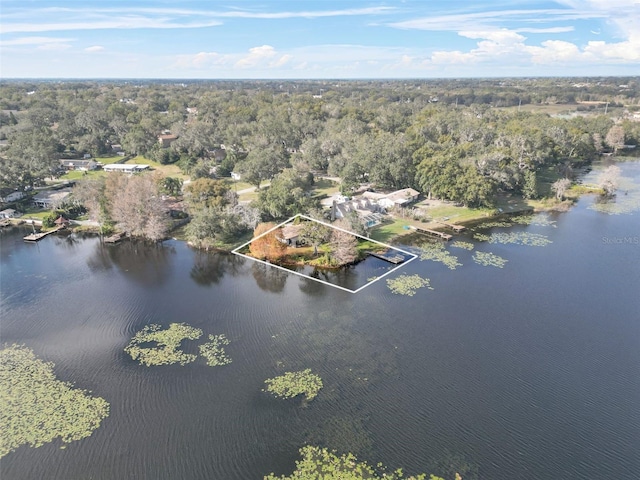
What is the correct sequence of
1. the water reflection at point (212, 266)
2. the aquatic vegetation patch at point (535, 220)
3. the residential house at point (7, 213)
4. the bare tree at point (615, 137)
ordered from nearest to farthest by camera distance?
the water reflection at point (212, 266) < the aquatic vegetation patch at point (535, 220) < the residential house at point (7, 213) < the bare tree at point (615, 137)

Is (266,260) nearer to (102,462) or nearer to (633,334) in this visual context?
(102,462)

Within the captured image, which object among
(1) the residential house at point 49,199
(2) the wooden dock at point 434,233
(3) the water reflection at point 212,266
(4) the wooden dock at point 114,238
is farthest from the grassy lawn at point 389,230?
(1) the residential house at point 49,199

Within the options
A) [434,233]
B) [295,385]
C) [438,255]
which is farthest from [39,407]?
[434,233]

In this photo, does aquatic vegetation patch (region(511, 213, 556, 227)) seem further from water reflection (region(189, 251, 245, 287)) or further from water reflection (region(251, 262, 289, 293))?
water reflection (region(189, 251, 245, 287))

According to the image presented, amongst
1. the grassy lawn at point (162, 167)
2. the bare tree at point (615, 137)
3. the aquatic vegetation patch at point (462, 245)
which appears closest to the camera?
the aquatic vegetation patch at point (462, 245)

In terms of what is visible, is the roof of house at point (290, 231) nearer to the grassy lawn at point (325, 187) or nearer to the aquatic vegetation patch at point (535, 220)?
the grassy lawn at point (325, 187)

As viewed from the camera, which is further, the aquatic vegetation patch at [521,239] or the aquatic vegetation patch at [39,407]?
the aquatic vegetation patch at [521,239]

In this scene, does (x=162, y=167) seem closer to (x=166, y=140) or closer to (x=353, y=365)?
(x=166, y=140)
